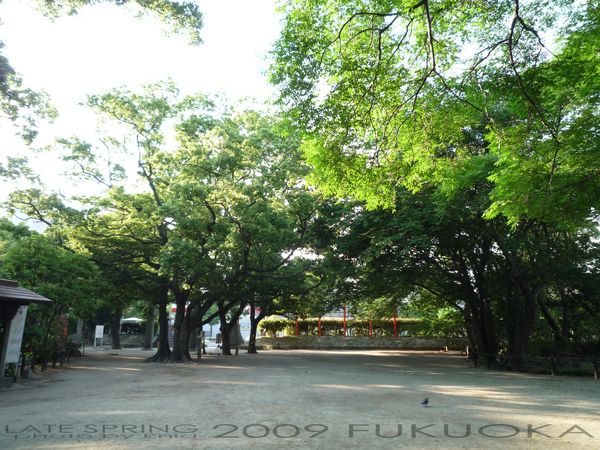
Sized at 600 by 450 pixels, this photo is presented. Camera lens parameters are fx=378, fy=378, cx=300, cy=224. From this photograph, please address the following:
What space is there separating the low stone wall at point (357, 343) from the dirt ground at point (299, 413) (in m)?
18.6

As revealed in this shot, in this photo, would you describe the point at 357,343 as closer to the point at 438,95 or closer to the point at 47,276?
the point at 47,276

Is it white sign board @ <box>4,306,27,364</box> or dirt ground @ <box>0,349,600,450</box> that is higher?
white sign board @ <box>4,306,27,364</box>

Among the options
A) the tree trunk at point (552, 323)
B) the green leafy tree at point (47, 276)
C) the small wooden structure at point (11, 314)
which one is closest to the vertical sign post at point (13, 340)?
the small wooden structure at point (11, 314)

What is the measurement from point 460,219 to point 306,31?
9.90 metres

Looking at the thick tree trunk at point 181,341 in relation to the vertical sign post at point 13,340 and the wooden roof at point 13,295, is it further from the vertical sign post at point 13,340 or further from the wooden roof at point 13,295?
the wooden roof at point 13,295

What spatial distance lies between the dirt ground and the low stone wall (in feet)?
61.0

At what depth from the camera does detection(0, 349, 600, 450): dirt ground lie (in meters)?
5.52

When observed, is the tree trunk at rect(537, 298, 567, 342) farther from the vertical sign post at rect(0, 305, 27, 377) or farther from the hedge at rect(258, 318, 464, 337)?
the vertical sign post at rect(0, 305, 27, 377)

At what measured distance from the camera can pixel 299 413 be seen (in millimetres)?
7391

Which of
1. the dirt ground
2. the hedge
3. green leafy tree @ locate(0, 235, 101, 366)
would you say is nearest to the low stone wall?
the hedge

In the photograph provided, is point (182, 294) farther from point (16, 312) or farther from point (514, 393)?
point (514, 393)

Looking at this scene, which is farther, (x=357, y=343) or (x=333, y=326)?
(x=333, y=326)

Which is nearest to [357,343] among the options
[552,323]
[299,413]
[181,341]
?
[181,341]

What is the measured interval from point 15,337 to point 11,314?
1.10m
